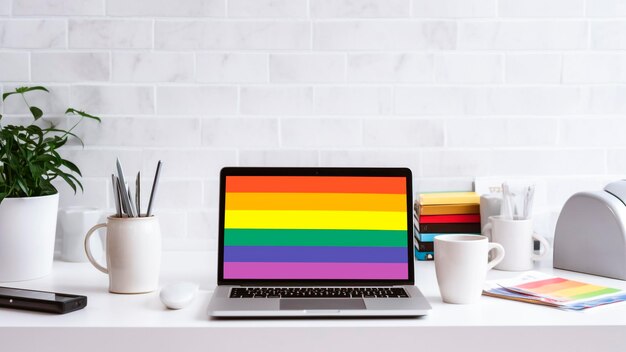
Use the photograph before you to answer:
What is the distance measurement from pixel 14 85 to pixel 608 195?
1.39 metres

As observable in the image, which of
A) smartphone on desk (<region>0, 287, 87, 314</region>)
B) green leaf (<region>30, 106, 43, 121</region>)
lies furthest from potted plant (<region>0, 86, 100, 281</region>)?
smartphone on desk (<region>0, 287, 87, 314</region>)

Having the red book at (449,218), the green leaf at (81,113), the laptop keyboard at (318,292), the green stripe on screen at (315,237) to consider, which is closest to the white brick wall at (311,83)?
the green leaf at (81,113)

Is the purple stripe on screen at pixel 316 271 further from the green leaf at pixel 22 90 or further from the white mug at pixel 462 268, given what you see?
the green leaf at pixel 22 90

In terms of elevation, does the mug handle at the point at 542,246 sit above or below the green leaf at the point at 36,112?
below

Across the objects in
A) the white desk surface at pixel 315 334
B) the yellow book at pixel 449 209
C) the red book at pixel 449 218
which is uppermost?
the yellow book at pixel 449 209

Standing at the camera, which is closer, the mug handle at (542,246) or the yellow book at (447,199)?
the mug handle at (542,246)

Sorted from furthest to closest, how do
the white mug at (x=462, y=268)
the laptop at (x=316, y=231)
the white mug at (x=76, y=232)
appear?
the white mug at (x=76, y=232) < the laptop at (x=316, y=231) < the white mug at (x=462, y=268)

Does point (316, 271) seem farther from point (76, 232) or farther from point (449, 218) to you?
point (76, 232)

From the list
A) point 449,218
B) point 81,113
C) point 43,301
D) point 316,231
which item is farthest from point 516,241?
point 81,113

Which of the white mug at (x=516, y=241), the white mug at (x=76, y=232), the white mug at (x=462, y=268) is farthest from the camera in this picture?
the white mug at (x=76, y=232)

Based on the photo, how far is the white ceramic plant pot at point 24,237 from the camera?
124 cm

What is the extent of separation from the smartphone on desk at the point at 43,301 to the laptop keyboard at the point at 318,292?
25 cm

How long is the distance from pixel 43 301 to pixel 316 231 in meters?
0.49

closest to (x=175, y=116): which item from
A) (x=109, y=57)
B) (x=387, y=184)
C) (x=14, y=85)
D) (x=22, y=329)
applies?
(x=109, y=57)
